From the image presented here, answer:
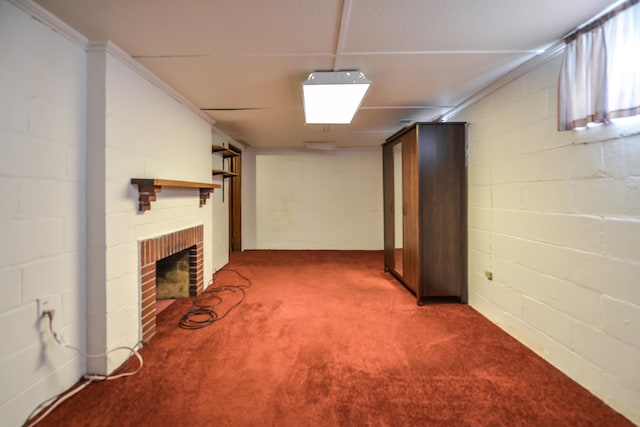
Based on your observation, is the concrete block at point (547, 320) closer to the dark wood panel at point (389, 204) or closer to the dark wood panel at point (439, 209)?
the dark wood panel at point (439, 209)

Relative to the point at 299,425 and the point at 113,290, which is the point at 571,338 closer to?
the point at 299,425

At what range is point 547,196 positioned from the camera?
179 cm

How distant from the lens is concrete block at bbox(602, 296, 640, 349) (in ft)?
4.26

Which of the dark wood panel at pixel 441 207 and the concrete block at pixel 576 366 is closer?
the concrete block at pixel 576 366

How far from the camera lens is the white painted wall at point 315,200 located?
5445 mm

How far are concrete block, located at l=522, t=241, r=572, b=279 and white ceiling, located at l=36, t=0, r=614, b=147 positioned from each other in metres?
1.36

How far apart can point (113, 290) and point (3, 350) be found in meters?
0.52

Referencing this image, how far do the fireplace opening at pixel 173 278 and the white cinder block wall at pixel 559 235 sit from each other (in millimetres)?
3141

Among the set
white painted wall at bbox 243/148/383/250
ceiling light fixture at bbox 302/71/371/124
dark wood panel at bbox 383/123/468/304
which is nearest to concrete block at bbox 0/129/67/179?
Answer: ceiling light fixture at bbox 302/71/371/124

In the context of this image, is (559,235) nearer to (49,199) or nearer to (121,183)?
(121,183)

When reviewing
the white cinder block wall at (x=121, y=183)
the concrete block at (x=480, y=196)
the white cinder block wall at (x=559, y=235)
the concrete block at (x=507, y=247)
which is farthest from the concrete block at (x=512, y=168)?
the white cinder block wall at (x=121, y=183)

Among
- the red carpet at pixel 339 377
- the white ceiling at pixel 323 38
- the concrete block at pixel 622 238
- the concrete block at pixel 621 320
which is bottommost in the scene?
the red carpet at pixel 339 377

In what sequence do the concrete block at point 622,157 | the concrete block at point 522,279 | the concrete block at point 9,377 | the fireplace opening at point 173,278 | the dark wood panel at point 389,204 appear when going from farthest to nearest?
the dark wood panel at point 389,204 < the fireplace opening at point 173,278 < the concrete block at point 522,279 < the concrete block at point 622,157 < the concrete block at point 9,377

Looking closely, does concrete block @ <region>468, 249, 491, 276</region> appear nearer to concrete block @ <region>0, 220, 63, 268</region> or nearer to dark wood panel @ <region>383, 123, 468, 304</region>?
dark wood panel @ <region>383, 123, 468, 304</region>
